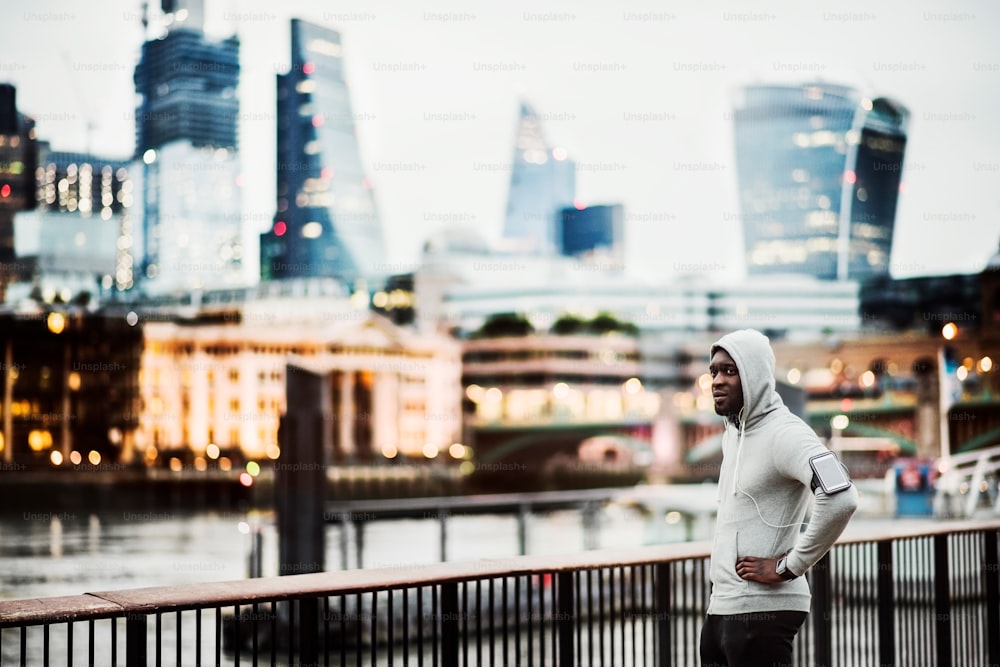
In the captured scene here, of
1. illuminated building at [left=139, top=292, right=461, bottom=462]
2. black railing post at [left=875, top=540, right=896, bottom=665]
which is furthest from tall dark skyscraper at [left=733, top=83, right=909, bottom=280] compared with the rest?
black railing post at [left=875, top=540, right=896, bottom=665]

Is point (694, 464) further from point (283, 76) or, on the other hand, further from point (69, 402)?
point (283, 76)

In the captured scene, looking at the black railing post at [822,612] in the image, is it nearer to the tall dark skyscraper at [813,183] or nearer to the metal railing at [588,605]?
the metal railing at [588,605]

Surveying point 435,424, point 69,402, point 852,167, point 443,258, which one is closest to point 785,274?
point 852,167

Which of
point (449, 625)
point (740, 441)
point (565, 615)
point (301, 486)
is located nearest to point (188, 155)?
point (301, 486)

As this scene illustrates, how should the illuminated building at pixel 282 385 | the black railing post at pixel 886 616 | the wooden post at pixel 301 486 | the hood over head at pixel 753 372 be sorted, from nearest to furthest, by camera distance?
the hood over head at pixel 753 372 < the black railing post at pixel 886 616 < the wooden post at pixel 301 486 < the illuminated building at pixel 282 385

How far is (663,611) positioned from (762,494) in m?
1.80

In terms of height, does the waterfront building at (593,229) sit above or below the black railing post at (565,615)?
Answer: above

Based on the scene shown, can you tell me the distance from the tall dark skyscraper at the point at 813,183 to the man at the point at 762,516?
148 metres

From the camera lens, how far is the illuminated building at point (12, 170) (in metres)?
103

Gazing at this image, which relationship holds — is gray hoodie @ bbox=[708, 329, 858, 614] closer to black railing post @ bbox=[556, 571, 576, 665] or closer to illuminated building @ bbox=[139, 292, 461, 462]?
black railing post @ bbox=[556, 571, 576, 665]

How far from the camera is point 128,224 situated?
14962 centimetres

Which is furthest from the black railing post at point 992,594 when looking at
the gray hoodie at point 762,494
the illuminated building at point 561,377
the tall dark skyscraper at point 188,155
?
the illuminated building at point 561,377

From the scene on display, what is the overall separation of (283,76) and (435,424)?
61.5 metres

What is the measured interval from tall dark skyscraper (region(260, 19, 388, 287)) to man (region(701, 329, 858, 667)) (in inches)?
5910
